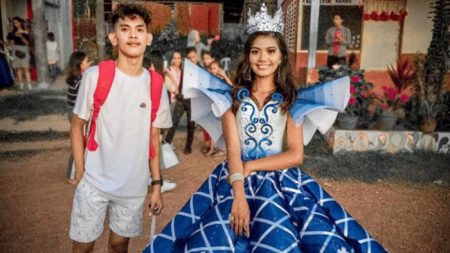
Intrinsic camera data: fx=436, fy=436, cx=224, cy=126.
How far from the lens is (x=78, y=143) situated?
2.28m

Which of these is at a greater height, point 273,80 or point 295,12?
point 295,12

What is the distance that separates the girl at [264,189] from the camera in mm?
1896

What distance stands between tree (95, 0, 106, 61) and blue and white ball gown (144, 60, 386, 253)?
298 cm

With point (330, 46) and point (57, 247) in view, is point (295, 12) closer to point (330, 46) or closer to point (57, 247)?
point (330, 46)

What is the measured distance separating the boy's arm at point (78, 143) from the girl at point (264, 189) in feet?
1.88

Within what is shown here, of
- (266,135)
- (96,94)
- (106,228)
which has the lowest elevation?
(106,228)

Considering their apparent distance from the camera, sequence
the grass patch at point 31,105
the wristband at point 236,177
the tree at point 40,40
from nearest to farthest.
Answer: the wristband at point 236,177
the grass patch at point 31,105
the tree at point 40,40

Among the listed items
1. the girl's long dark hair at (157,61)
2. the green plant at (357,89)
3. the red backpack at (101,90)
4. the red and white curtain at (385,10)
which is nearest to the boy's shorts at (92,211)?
the red backpack at (101,90)

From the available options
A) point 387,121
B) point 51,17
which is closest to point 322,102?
point 387,121

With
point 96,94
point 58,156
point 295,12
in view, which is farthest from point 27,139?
point 295,12

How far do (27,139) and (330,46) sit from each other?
5733 mm

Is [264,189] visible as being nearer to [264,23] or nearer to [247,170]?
[247,170]

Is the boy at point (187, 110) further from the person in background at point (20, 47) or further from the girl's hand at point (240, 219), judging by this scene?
the person in background at point (20, 47)

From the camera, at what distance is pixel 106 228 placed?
3.77m
